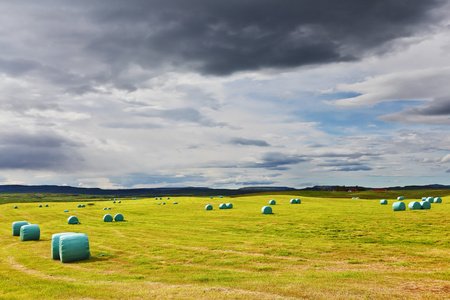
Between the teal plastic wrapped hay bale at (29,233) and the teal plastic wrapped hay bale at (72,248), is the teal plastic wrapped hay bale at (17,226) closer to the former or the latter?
the teal plastic wrapped hay bale at (29,233)

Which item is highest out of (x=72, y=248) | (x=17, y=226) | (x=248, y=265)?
(x=72, y=248)

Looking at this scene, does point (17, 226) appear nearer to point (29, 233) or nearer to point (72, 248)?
point (29, 233)

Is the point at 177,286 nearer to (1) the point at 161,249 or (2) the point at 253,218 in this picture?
(1) the point at 161,249

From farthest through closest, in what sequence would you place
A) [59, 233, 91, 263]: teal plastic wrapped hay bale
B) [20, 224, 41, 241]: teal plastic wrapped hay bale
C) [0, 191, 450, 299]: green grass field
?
[20, 224, 41, 241]: teal plastic wrapped hay bale < [59, 233, 91, 263]: teal plastic wrapped hay bale < [0, 191, 450, 299]: green grass field

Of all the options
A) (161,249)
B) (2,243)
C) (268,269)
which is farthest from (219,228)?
(2,243)

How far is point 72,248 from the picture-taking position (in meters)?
23.2

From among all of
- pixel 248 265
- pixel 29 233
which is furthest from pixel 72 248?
pixel 29 233

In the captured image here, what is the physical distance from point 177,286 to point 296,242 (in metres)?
15.8

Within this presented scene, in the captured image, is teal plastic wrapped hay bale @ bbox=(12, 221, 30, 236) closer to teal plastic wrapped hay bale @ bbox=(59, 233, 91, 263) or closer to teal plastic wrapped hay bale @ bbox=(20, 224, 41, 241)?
teal plastic wrapped hay bale @ bbox=(20, 224, 41, 241)

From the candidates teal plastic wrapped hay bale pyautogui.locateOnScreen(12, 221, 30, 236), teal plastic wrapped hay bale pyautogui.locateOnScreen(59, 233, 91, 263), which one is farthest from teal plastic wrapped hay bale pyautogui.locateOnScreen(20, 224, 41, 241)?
teal plastic wrapped hay bale pyautogui.locateOnScreen(59, 233, 91, 263)

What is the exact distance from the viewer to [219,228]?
39469 mm

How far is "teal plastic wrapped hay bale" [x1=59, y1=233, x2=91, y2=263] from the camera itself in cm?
2297

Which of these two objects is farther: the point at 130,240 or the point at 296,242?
the point at 130,240

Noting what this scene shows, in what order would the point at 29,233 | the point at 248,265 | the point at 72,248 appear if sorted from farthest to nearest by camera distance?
the point at 29,233 → the point at 72,248 → the point at 248,265
